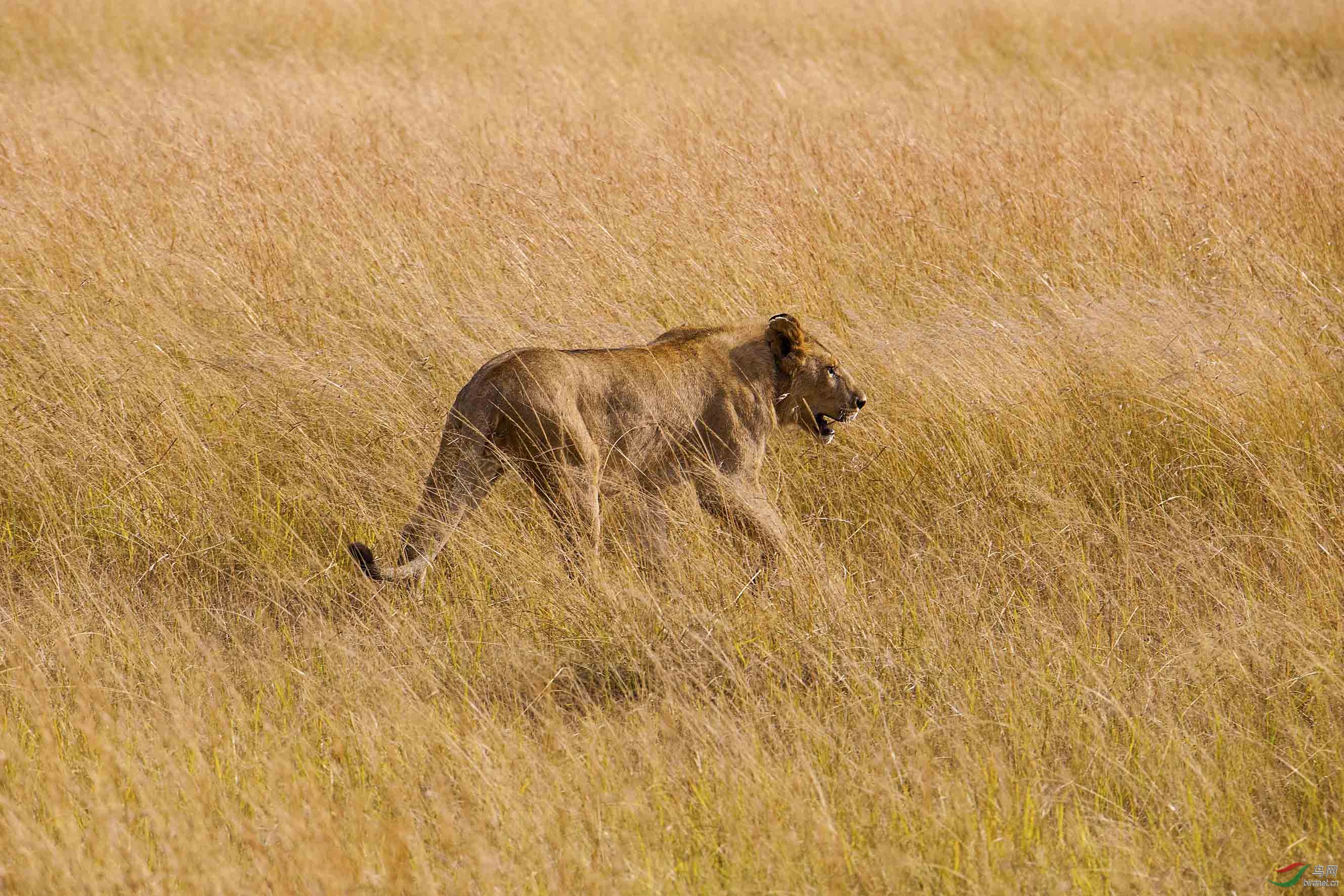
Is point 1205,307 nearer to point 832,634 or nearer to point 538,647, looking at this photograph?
point 832,634

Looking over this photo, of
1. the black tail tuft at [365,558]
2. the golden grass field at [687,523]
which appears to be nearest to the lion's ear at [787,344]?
the golden grass field at [687,523]

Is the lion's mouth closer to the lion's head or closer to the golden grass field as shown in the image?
the lion's head

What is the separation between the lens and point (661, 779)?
9.48 ft

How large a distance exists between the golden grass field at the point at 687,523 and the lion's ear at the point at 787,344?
16.9 inches

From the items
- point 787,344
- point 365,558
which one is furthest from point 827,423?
point 365,558

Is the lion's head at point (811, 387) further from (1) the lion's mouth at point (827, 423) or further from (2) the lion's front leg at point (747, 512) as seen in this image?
(2) the lion's front leg at point (747, 512)

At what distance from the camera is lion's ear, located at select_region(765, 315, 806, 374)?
455 cm

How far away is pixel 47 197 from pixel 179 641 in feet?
14.1

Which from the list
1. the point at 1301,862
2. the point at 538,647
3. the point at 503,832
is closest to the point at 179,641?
Result: the point at 538,647

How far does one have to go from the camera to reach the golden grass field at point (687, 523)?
2746 millimetres

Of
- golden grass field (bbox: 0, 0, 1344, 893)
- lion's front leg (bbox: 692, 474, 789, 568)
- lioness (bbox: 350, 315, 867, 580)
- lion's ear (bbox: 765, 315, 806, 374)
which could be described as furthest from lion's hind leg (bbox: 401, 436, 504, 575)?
lion's ear (bbox: 765, 315, 806, 374)

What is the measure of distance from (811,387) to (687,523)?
2.99 ft

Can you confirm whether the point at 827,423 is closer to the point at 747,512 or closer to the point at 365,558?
the point at 747,512

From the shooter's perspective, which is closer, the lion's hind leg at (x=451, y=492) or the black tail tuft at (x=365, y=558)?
the black tail tuft at (x=365, y=558)
